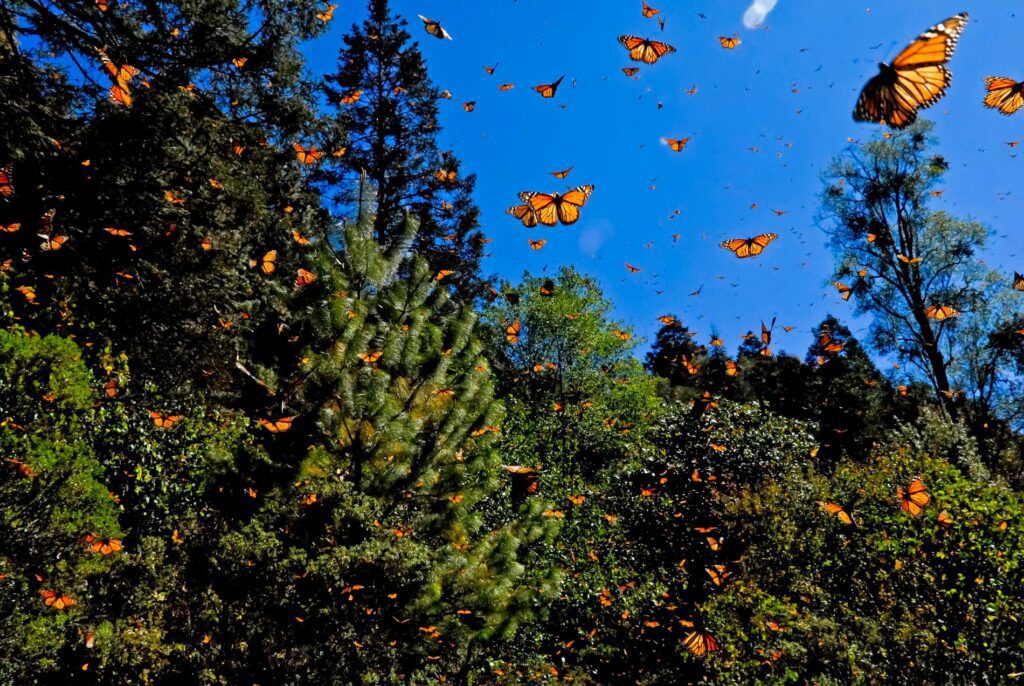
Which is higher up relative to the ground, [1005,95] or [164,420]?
[1005,95]

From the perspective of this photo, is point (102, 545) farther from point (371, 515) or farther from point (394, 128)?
point (394, 128)

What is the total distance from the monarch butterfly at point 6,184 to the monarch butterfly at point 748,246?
8.99 metres

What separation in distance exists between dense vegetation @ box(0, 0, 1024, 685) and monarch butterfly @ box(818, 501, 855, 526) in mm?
180

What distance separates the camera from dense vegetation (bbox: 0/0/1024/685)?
4.12 meters

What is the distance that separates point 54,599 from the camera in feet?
14.4

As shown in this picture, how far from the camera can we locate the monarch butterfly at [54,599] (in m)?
4.34

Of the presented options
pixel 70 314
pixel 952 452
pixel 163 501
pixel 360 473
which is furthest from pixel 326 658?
pixel 952 452

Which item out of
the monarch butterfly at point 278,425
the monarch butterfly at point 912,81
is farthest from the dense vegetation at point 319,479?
the monarch butterfly at point 912,81

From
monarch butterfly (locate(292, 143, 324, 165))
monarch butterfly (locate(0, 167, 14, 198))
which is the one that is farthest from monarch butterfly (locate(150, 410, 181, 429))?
monarch butterfly (locate(292, 143, 324, 165))

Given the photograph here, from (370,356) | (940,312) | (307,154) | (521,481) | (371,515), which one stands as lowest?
(371,515)

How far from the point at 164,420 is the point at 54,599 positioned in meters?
2.97

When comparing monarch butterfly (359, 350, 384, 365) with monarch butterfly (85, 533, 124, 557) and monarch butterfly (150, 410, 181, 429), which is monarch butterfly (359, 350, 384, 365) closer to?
monarch butterfly (85, 533, 124, 557)

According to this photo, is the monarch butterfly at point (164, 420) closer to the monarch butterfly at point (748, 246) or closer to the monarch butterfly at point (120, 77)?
the monarch butterfly at point (120, 77)

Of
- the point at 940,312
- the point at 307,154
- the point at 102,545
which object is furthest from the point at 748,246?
the point at 940,312
